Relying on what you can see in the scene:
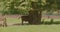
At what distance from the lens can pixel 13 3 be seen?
72.9 feet

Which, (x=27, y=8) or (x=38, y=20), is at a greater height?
(x=27, y=8)

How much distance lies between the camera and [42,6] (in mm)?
22438

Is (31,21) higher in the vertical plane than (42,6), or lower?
lower

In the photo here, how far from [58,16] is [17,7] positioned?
20735mm

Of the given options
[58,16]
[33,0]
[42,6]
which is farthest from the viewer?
[58,16]

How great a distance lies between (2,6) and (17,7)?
6.07 feet

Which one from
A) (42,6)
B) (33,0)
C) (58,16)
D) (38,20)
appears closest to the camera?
(33,0)

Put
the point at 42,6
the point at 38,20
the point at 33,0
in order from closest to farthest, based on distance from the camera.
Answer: the point at 33,0, the point at 42,6, the point at 38,20
